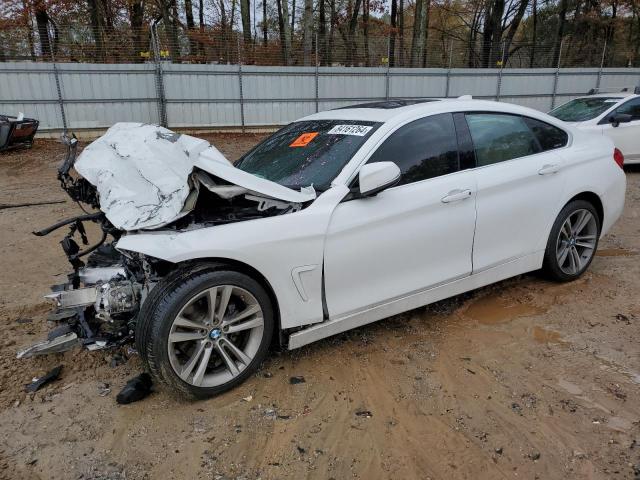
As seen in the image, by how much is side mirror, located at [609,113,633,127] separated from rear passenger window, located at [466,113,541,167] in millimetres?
6229

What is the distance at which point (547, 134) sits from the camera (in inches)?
167

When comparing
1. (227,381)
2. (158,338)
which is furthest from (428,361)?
(158,338)

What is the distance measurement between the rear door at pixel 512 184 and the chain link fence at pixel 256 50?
13.4m

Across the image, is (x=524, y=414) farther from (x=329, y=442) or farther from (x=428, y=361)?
(x=329, y=442)

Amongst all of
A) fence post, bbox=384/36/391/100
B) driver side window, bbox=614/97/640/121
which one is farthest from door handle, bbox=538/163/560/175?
fence post, bbox=384/36/391/100

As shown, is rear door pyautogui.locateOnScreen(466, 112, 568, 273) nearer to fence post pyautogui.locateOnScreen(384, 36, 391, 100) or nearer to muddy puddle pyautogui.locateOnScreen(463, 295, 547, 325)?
muddy puddle pyautogui.locateOnScreen(463, 295, 547, 325)

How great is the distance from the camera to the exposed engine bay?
2.84 metres

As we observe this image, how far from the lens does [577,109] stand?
31.8 ft

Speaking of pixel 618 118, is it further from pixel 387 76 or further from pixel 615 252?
pixel 387 76

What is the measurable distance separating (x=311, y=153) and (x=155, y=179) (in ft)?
3.68

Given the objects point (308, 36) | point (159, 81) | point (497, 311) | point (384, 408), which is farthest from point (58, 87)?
point (384, 408)

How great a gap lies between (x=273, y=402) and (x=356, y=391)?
0.51 metres

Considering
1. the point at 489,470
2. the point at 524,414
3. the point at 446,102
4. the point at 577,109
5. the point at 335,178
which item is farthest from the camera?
the point at 577,109

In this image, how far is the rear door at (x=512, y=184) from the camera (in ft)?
12.1
